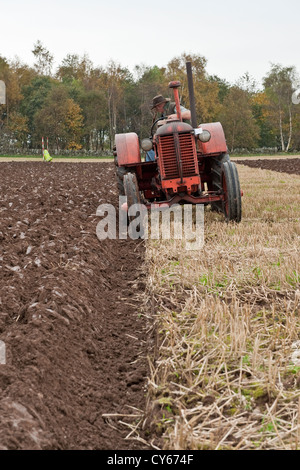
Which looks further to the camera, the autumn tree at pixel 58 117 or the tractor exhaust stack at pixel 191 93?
the autumn tree at pixel 58 117

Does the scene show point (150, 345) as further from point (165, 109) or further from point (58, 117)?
point (58, 117)

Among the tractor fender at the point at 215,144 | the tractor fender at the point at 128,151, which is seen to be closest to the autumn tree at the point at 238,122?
the tractor fender at the point at 215,144

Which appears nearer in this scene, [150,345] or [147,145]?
[150,345]

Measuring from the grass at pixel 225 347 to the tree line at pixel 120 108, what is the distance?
136 ft

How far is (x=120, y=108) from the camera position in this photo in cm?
5425

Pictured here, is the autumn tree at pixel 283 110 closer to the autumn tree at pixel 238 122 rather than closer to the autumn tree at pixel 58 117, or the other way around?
the autumn tree at pixel 238 122

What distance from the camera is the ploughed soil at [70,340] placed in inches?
106

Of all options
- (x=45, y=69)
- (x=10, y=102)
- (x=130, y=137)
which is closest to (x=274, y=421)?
(x=130, y=137)

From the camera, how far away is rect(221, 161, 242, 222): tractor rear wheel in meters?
7.25

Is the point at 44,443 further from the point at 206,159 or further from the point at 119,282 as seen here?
the point at 206,159

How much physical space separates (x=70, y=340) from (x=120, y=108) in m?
52.3

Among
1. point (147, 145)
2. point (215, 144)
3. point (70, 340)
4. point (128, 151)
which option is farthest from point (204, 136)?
point (70, 340)

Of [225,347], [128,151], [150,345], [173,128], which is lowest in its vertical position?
[150,345]

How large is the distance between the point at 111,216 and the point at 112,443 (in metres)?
6.02
